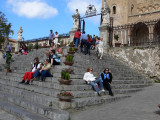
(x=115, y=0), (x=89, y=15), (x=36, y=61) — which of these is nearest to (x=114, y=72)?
(x=36, y=61)

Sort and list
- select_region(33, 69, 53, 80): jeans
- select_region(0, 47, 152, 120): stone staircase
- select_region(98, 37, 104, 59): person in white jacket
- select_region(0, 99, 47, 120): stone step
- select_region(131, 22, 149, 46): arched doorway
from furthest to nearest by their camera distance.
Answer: select_region(131, 22, 149, 46): arched doorway → select_region(98, 37, 104, 59): person in white jacket → select_region(33, 69, 53, 80): jeans → select_region(0, 47, 152, 120): stone staircase → select_region(0, 99, 47, 120): stone step

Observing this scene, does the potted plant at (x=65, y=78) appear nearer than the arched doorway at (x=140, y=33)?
Yes

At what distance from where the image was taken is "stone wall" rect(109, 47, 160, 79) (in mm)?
12664

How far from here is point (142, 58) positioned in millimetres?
13312

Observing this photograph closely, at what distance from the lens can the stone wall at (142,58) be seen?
41.5 feet

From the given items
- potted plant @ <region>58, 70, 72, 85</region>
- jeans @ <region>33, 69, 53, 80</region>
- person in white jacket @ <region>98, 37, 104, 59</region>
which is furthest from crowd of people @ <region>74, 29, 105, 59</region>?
potted plant @ <region>58, 70, 72, 85</region>

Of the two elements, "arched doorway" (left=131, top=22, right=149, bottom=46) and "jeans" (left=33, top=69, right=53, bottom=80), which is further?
"arched doorway" (left=131, top=22, right=149, bottom=46)

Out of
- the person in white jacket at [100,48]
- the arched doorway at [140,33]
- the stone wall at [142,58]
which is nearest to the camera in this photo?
the person in white jacket at [100,48]

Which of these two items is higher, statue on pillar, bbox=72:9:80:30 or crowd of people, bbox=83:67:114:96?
statue on pillar, bbox=72:9:80:30

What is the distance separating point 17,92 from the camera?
7539 mm

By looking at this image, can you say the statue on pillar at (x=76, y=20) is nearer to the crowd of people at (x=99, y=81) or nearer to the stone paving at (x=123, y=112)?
the crowd of people at (x=99, y=81)

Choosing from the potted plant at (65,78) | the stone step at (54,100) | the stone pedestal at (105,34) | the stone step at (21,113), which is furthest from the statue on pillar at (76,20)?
the stone step at (21,113)

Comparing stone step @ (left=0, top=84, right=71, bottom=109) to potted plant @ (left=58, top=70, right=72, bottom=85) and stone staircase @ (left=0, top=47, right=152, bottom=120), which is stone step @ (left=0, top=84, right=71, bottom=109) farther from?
potted plant @ (left=58, top=70, right=72, bottom=85)

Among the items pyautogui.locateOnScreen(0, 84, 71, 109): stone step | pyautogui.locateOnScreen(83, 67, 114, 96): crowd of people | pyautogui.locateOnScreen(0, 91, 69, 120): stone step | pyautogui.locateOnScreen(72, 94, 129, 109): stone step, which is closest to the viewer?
pyautogui.locateOnScreen(0, 91, 69, 120): stone step
